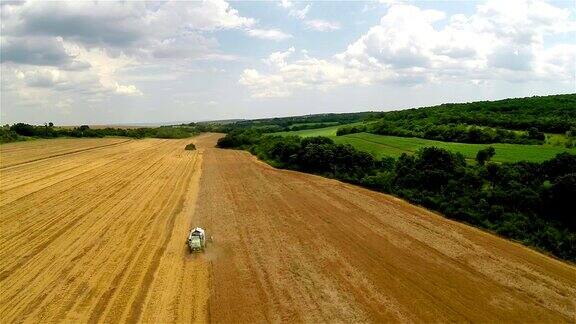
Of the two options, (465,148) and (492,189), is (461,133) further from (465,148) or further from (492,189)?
(492,189)

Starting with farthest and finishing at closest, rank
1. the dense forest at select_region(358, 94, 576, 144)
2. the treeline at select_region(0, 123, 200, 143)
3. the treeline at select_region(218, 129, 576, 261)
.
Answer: the treeline at select_region(0, 123, 200, 143) → the dense forest at select_region(358, 94, 576, 144) → the treeline at select_region(218, 129, 576, 261)

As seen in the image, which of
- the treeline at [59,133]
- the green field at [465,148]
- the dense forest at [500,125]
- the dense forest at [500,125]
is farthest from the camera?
the treeline at [59,133]

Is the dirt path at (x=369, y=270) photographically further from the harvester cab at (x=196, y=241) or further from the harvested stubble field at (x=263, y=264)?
the harvester cab at (x=196, y=241)

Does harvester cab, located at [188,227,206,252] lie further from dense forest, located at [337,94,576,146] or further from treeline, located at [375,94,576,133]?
treeline, located at [375,94,576,133]

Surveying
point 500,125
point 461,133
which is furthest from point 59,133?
point 500,125

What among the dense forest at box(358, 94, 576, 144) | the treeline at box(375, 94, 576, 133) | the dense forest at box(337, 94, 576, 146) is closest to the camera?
the dense forest at box(337, 94, 576, 146)

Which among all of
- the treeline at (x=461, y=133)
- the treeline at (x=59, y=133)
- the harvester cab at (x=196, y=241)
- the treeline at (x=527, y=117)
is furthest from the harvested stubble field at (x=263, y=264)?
the treeline at (x=59, y=133)

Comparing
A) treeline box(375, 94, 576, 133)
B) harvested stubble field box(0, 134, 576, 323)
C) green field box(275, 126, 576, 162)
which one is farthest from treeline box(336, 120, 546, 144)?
harvested stubble field box(0, 134, 576, 323)
